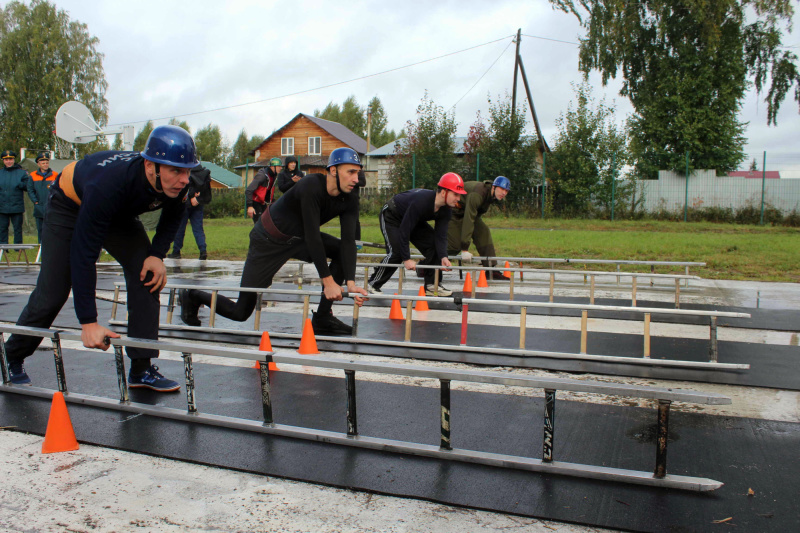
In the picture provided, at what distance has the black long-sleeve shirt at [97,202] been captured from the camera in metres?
3.62


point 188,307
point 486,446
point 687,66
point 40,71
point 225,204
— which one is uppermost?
point 40,71

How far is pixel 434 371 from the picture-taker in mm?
3244

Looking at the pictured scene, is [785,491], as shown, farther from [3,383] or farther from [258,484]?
[3,383]

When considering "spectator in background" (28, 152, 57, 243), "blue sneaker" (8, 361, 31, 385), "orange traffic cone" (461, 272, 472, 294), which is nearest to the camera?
"blue sneaker" (8, 361, 31, 385)

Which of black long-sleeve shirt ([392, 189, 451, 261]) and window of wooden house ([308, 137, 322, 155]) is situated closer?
black long-sleeve shirt ([392, 189, 451, 261])

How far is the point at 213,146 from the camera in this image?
114375 mm

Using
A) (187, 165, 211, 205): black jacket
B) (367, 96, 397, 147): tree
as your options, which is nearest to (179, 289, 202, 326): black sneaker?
(187, 165, 211, 205): black jacket

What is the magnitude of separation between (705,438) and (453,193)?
4.70 meters

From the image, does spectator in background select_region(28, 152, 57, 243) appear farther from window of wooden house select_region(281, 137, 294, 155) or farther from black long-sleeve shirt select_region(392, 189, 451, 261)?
window of wooden house select_region(281, 137, 294, 155)

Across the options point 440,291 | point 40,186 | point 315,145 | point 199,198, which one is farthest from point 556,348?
point 315,145

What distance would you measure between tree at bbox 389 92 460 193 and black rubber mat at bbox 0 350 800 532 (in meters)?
22.5

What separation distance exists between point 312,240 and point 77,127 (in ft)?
54.3

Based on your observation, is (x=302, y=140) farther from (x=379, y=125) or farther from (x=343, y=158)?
(x=343, y=158)

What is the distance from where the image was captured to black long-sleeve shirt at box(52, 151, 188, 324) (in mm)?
3619
